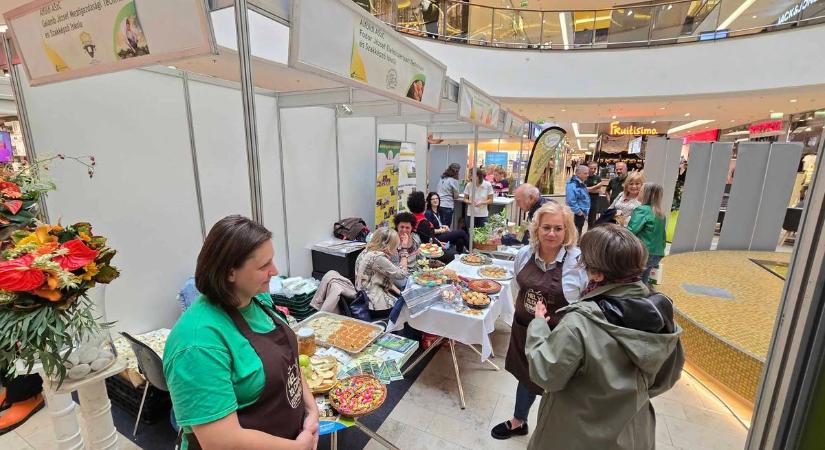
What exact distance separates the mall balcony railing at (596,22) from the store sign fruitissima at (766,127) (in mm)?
7313

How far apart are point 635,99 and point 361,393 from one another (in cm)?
1024

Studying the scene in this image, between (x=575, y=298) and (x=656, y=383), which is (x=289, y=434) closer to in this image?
(x=656, y=383)

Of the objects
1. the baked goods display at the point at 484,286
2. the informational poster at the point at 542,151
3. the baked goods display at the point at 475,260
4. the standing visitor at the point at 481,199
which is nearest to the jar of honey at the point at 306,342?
the baked goods display at the point at 484,286

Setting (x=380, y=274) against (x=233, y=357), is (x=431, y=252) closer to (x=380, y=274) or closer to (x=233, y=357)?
(x=380, y=274)

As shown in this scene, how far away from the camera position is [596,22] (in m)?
8.79

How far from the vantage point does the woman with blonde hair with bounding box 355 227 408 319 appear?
305 cm

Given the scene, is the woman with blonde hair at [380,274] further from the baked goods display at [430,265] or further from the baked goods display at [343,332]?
the baked goods display at [343,332]

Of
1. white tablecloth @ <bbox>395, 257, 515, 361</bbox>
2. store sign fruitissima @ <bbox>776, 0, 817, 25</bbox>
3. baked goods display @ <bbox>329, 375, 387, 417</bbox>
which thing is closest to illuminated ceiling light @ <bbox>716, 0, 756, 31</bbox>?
store sign fruitissima @ <bbox>776, 0, 817, 25</bbox>

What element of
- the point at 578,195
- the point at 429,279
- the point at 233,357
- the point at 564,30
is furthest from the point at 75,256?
the point at 564,30

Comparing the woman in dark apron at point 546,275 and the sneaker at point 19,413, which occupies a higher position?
the woman in dark apron at point 546,275

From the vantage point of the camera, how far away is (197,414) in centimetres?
90

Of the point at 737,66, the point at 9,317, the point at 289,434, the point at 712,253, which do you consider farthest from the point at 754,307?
the point at 737,66

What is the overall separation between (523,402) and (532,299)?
0.82 m

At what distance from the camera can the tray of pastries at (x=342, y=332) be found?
6.94 feet
